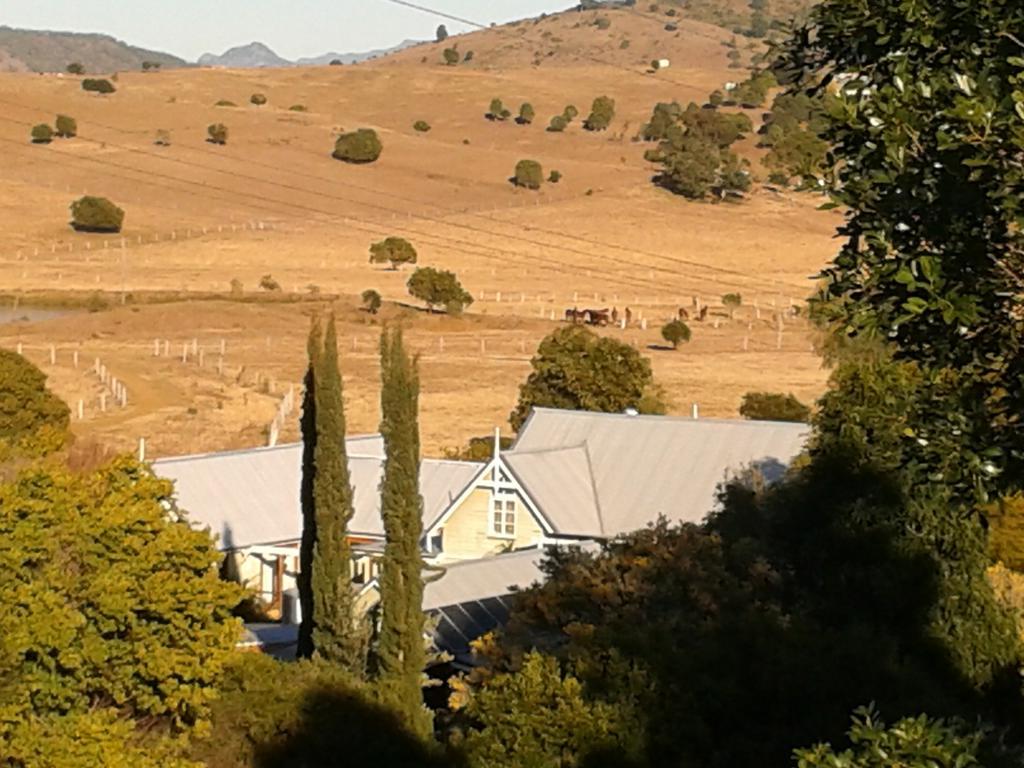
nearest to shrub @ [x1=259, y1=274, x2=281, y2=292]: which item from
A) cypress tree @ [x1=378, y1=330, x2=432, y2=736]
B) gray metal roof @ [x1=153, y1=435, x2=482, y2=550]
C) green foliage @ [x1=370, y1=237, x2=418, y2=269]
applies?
green foliage @ [x1=370, y1=237, x2=418, y2=269]

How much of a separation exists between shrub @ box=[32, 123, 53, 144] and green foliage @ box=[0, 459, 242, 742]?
104 meters

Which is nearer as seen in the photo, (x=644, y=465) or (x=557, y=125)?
(x=644, y=465)

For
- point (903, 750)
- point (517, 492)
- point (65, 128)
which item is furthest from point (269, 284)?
point (903, 750)

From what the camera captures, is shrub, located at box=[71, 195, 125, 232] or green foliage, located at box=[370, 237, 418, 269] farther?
shrub, located at box=[71, 195, 125, 232]

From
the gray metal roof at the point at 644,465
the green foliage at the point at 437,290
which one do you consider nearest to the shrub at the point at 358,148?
the green foliage at the point at 437,290

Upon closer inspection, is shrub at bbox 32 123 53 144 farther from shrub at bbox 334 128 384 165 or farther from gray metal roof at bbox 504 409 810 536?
gray metal roof at bbox 504 409 810 536

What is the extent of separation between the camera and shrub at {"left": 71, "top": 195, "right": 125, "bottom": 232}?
98.2 meters

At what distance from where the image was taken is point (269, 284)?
81.8m

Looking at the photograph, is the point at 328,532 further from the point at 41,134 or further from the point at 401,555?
the point at 41,134

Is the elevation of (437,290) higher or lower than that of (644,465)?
lower

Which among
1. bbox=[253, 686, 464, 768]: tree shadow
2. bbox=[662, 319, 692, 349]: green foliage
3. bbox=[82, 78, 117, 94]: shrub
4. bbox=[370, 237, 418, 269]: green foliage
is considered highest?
bbox=[253, 686, 464, 768]: tree shadow

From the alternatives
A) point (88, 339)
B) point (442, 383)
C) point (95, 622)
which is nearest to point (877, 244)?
point (95, 622)

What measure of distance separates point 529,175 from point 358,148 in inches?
444

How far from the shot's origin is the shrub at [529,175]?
113375 mm
